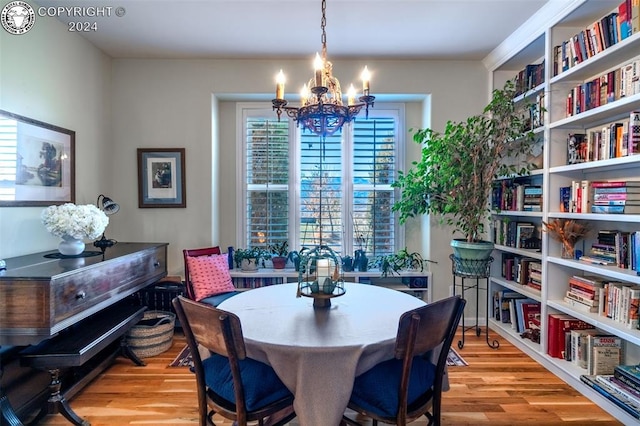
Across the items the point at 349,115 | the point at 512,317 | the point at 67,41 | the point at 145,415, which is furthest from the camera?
the point at 512,317

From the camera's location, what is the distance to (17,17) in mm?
2279

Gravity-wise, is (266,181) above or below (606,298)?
above

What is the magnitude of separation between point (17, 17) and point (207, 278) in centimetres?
231

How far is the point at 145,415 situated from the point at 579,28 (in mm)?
4102

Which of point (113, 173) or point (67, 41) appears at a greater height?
point (67, 41)

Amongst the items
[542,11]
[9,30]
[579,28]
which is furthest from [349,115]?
[9,30]

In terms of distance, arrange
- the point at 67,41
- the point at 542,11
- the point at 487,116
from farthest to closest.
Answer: the point at 487,116, the point at 67,41, the point at 542,11

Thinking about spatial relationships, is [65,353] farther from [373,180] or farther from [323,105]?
[373,180]

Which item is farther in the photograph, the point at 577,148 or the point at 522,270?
the point at 522,270

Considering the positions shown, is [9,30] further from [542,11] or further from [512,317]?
[512,317]

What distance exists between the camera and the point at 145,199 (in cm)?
341

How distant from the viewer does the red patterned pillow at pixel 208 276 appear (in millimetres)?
2877

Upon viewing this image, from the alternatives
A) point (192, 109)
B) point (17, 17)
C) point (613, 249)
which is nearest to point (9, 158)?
point (17, 17)

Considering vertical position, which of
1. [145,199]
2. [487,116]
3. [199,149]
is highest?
[487,116]
